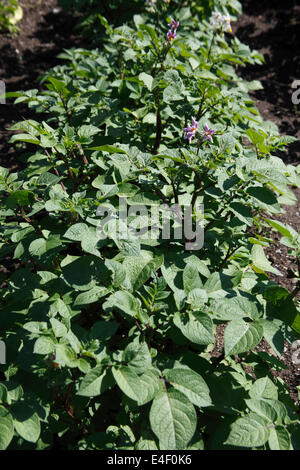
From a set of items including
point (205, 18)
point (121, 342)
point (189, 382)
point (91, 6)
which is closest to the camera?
point (189, 382)

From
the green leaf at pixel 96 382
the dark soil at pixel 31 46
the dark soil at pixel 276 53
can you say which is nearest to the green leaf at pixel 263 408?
the green leaf at pixel 96 382

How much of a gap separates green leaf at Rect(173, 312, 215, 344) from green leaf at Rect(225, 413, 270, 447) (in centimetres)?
29

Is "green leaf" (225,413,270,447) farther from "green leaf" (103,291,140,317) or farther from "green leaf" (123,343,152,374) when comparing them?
"green leaf" (103,291,140,317)

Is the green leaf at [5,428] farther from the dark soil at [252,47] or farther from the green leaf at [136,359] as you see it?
the dark soil at [252,47]

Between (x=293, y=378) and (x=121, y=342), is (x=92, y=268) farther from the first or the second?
(x=293, y=378)

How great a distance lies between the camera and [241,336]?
1.40 m

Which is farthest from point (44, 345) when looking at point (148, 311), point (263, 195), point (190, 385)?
point (263, 195)

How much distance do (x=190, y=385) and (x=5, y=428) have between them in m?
0.67

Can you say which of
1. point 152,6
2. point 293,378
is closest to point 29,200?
point 293,378

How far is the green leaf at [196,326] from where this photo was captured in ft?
4.40

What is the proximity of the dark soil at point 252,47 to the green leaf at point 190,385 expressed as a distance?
2.22 meters

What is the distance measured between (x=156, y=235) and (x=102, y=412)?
2.81ft

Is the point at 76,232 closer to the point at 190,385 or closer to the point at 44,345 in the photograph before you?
the point at 44,345
